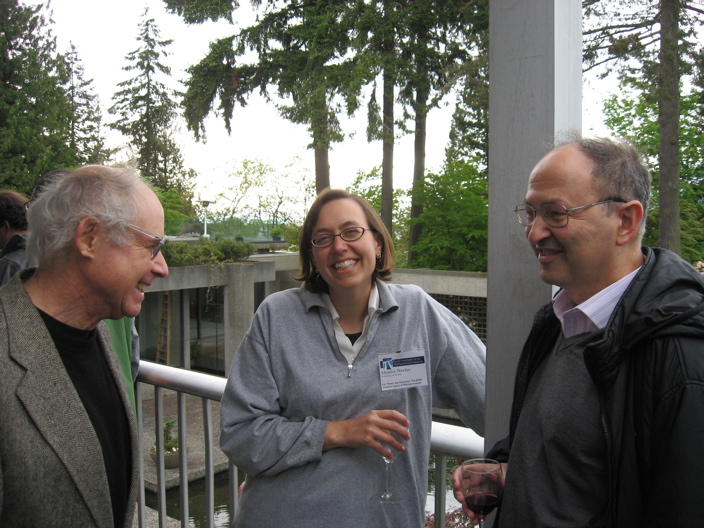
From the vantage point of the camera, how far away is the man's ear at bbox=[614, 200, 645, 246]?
118 centimetres

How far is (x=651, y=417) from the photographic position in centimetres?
97

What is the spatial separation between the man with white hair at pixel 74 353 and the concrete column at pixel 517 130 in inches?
33.3

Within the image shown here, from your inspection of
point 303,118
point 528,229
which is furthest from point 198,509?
point 528,229

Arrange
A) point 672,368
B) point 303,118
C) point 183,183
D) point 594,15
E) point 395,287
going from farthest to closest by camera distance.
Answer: point 183,183 → point 303,118 → point 594,15 → point 395,287 → point 672,368

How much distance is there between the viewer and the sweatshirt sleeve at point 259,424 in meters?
1.51

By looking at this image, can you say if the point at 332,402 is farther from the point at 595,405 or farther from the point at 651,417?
the point at 651,417

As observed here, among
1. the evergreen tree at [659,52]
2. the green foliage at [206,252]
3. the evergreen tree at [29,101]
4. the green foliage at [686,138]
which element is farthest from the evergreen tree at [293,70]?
the evergreen tree at [29,101]

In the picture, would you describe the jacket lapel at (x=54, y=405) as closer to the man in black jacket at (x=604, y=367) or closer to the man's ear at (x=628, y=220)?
the man in black jacket at (x=604, y=367)

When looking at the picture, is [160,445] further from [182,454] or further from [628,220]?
[628,220]

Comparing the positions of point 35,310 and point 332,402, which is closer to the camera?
point 35,310

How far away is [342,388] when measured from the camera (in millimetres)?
1568

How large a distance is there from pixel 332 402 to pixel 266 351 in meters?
0.23

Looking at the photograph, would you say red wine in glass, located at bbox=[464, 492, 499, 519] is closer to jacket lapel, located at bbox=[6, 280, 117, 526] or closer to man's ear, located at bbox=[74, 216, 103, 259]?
jacket lapel, located at bbox=[6, 280, 117, 526]

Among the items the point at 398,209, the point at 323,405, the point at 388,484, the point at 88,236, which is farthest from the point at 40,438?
the point at 398,209
